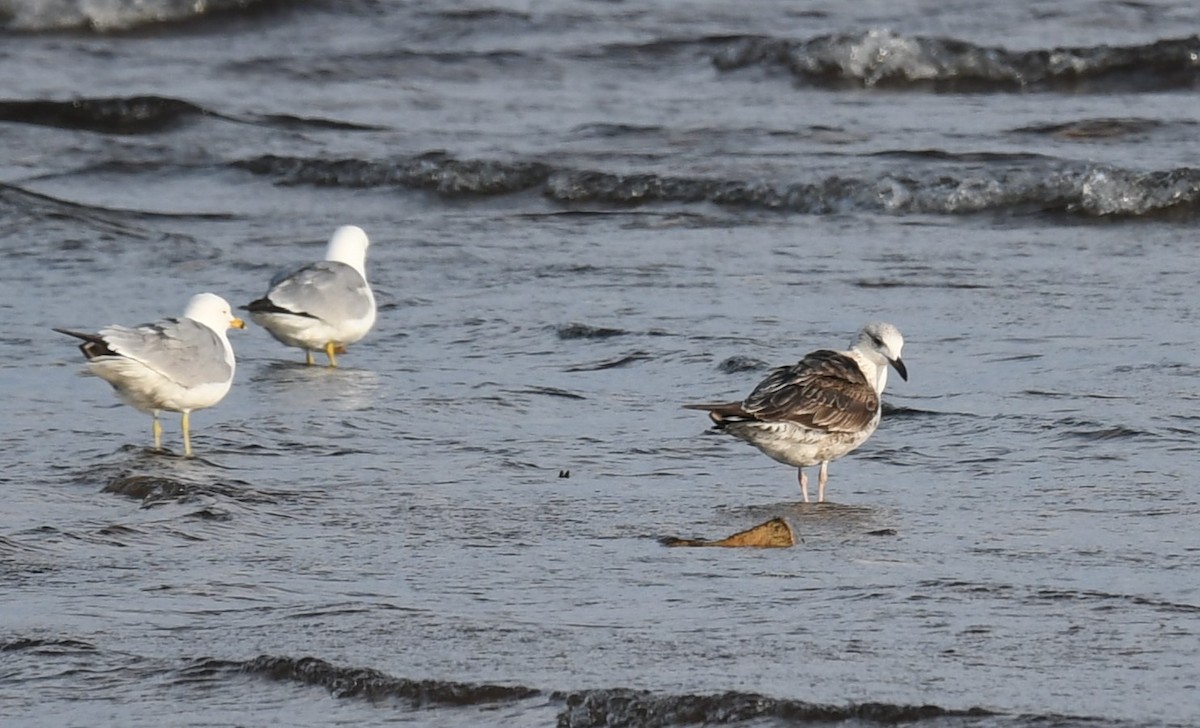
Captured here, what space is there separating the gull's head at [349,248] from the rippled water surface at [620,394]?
11.6 inches

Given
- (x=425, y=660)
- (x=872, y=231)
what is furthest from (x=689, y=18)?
(x=425, y=660)

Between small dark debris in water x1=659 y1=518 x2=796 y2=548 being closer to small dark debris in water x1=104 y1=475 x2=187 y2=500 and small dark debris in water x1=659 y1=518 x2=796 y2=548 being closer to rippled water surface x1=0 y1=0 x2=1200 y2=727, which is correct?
rippled water surface x1=0 y1=0 x2=1200 y2=727

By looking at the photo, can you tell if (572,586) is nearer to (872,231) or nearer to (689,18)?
(872,231)

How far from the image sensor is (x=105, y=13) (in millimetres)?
21094

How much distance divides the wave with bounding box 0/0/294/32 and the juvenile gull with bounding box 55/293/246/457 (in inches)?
559

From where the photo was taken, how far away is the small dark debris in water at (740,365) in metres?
8.22

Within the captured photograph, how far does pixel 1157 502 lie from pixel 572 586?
190 centimetres

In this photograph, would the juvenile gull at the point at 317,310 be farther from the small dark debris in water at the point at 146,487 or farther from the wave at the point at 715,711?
the wave at the point at 715,711

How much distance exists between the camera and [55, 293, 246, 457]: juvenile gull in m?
7.21

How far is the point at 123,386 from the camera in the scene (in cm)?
736

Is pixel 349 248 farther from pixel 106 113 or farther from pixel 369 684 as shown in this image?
pixel 106 113

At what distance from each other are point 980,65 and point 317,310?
9.47 m

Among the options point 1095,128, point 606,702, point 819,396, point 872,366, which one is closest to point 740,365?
point 872,366

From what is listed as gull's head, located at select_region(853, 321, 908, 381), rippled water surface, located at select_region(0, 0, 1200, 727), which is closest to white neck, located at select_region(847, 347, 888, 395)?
gull's head, located at select_region(853, 321, 908, 381)
